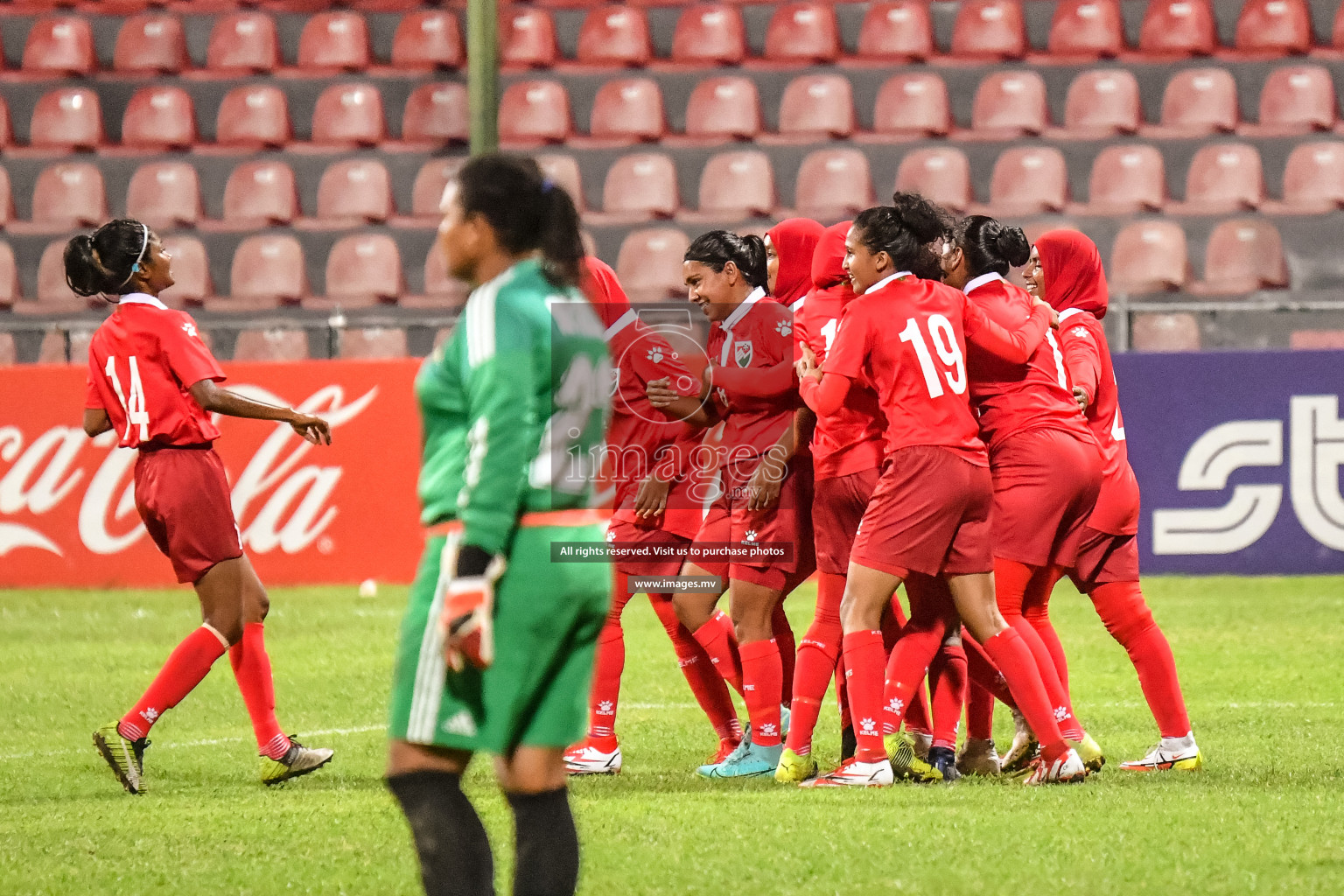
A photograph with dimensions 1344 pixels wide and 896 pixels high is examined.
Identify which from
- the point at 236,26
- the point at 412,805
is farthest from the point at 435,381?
the point at 236,26

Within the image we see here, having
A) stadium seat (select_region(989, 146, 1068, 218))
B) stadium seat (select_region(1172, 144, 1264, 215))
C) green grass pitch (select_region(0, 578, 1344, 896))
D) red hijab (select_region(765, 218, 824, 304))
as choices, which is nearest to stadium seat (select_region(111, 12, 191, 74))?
stadium seat (select_region(989, 146, 1068, 218))

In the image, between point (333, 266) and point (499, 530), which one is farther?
point (333, 266)

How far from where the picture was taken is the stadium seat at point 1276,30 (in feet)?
51.7

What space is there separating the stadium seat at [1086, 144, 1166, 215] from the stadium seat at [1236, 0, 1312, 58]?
5.60ft

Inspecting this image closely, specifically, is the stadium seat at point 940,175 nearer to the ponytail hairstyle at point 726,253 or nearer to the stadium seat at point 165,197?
the stadium seat at point 165,197

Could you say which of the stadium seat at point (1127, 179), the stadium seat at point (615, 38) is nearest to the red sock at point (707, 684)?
the stadium seat at point (1127, 179)

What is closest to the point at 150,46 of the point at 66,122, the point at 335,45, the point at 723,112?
the point at 66,122

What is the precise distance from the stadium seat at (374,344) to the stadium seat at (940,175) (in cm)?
436

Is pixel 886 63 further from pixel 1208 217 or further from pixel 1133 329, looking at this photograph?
pixel 1133 329

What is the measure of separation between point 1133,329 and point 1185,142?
12.2ft

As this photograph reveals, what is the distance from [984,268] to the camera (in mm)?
6281

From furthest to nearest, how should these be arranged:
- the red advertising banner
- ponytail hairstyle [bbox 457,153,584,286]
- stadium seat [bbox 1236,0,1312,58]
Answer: stadium seat [bbox 1236,0,1312,58] → the red advertising banner → ponytail hairstyle [bbox 457,153,584,286]

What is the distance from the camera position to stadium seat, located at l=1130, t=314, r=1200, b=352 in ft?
39.9

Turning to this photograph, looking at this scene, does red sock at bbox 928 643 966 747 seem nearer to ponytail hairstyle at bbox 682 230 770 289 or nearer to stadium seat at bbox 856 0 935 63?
ponytail hairstyle at bbox 682 230 770 289
